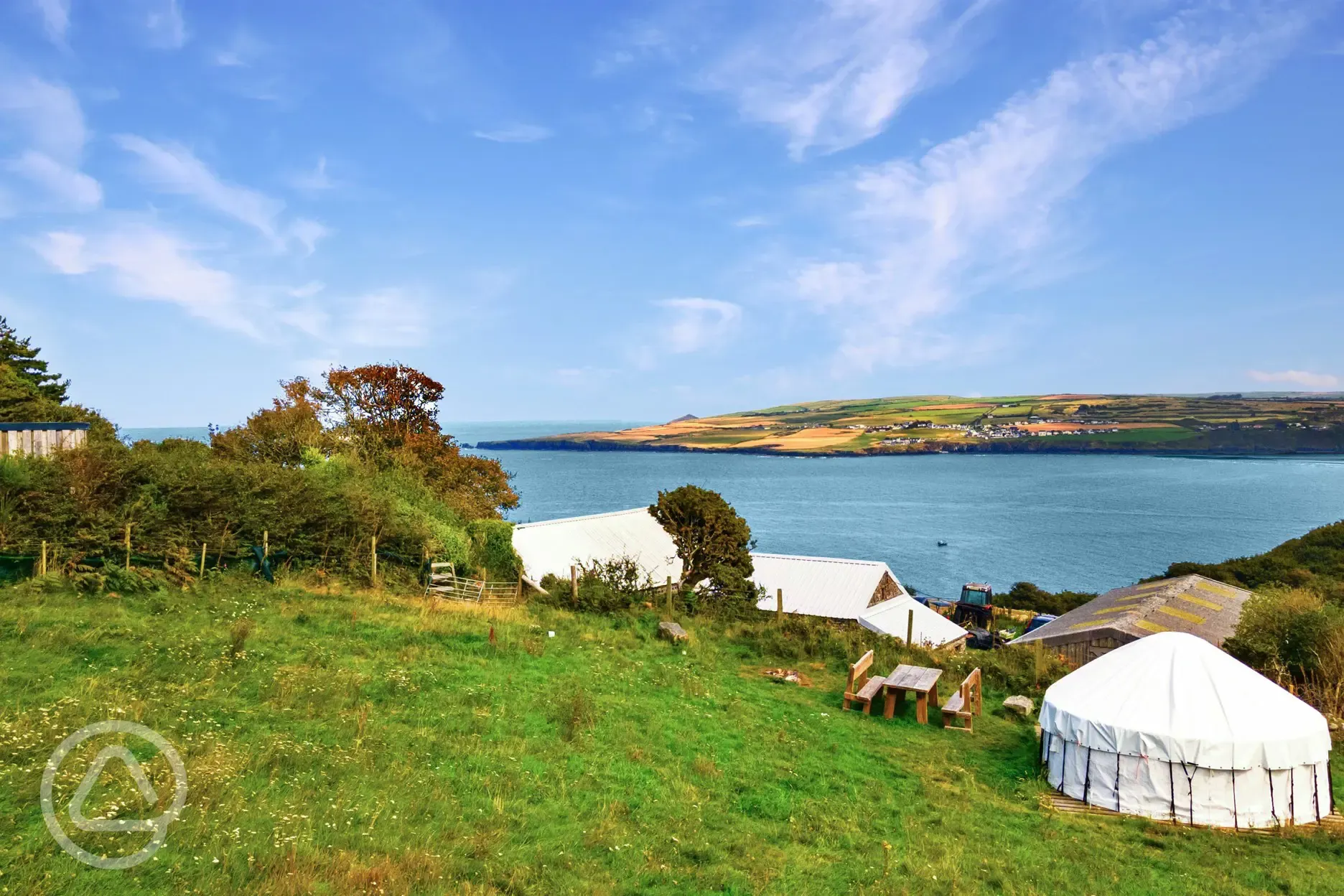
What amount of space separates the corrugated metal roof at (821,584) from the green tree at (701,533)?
3858 mm

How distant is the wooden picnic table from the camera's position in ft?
46.9

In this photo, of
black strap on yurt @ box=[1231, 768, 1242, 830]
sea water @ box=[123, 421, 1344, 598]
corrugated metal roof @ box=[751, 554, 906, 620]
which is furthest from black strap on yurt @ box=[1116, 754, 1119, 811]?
sea water @ box=[123, 421, 1344, 598]

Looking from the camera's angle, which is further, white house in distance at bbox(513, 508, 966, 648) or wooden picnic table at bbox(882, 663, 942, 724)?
white house in distance at bbox(513, 508, 966, 648)

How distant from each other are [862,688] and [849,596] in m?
17.2

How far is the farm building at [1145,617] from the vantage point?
25.0m

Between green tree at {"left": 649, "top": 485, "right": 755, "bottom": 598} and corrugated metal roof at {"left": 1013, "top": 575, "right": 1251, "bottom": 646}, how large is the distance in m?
11.0

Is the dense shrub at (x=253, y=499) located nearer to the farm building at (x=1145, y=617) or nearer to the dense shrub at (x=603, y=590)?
the dense shrub at (x=603, y=590)

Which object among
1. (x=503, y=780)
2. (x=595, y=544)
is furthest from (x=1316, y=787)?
(x=595, y=544)

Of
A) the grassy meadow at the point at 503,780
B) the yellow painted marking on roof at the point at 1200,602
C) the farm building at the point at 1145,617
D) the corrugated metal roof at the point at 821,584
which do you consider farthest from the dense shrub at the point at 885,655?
the yellow painted marking on roof at the point at 1200,602

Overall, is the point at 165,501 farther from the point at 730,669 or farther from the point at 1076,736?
the point at 1076,736

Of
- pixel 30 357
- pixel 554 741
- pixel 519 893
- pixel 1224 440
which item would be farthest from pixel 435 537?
pixel 1224 440

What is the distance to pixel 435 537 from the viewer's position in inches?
947

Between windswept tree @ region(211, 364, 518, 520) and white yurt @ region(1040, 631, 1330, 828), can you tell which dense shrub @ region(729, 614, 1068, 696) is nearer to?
white yurt @ region(1040, 631, 1330, 828)

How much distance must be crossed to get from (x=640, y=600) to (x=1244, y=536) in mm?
85730
